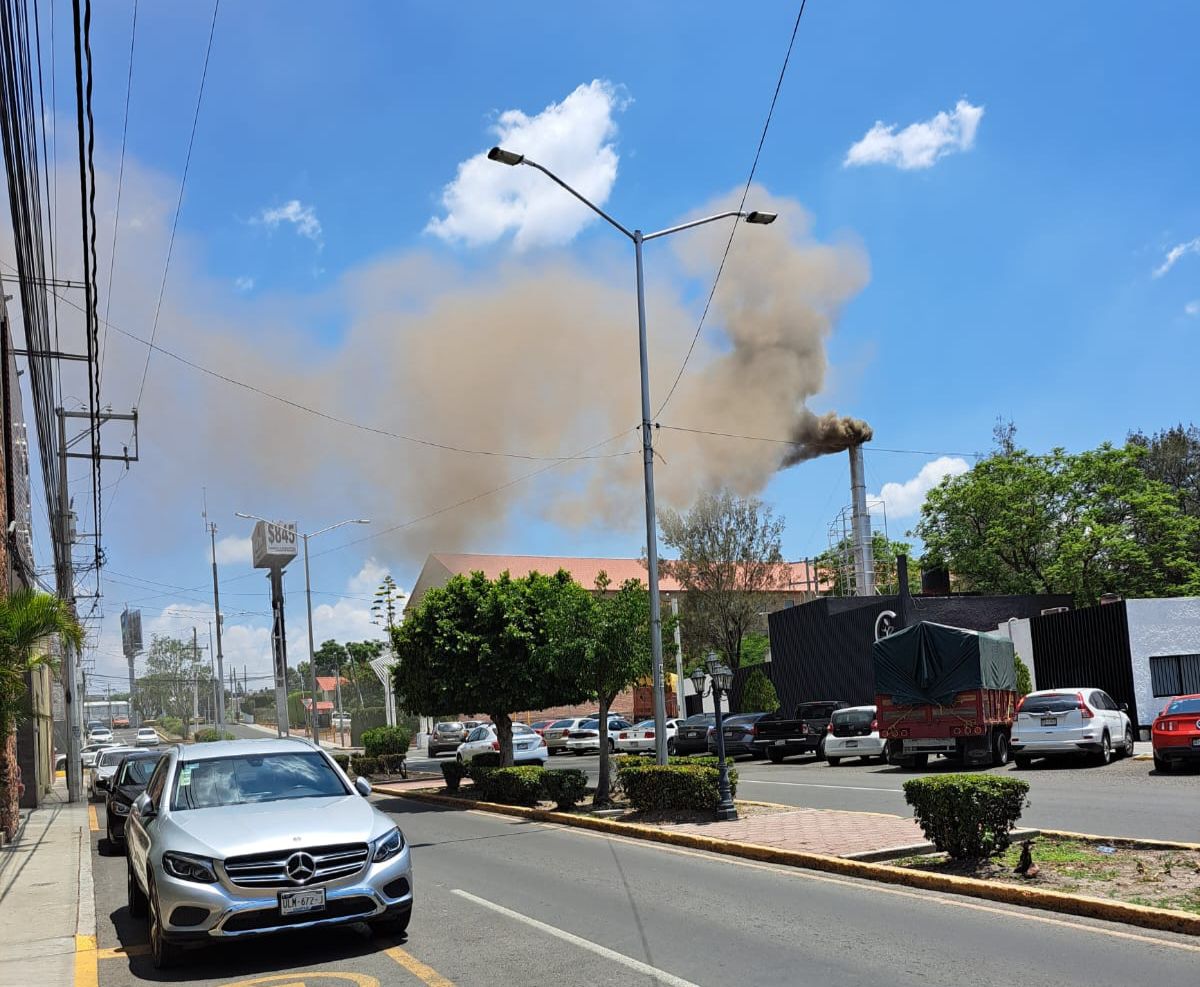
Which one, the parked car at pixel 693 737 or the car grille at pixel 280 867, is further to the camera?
the parked car at pixel 693 737

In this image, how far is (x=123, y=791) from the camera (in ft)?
52.2

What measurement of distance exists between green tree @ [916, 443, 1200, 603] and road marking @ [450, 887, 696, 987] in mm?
39358

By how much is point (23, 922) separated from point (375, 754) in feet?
71.3

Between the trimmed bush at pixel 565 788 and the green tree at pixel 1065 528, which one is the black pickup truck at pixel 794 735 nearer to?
the trimmed bush at pixel 565 788

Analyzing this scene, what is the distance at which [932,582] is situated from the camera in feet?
147

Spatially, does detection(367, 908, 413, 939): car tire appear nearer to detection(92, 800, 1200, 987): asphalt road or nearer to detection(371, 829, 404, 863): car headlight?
detection(92, 800, 1200, 987): asphalt road

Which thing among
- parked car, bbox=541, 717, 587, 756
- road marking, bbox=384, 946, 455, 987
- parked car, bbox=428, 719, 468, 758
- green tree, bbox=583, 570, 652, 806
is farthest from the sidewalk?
parked car, bbox=541, 717, 587, 756

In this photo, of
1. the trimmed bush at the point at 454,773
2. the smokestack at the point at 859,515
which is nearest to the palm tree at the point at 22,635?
the trimmed bush at the point at 454,773

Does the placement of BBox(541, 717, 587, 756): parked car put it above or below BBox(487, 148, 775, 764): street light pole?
below

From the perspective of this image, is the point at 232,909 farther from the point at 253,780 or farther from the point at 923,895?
the point at 923,895

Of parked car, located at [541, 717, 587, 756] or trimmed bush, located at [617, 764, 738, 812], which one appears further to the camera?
parked car, located at [541, 717, 587, 756]

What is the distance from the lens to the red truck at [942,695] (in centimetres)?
2111

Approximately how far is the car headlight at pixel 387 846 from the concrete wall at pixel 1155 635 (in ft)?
84.3

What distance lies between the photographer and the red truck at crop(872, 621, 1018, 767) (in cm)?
2111
